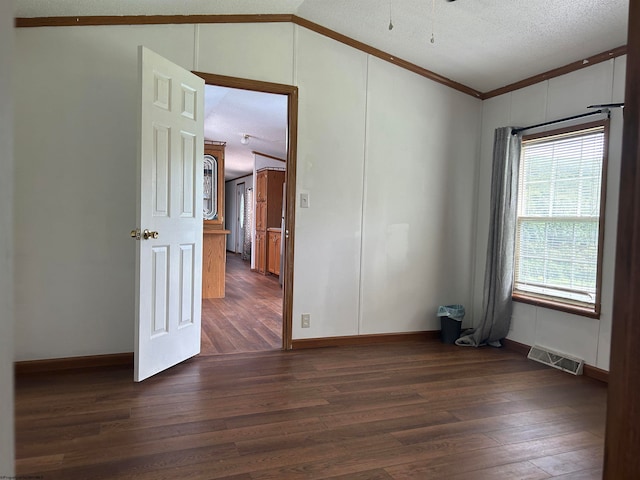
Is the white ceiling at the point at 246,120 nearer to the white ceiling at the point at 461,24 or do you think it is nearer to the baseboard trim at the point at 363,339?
the white ceiling at the point at 461,24

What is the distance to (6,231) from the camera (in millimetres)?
467

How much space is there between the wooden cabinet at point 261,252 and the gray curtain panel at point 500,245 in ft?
16.1

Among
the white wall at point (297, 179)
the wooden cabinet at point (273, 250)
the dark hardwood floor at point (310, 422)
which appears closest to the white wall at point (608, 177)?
the white wall at point (297, 179)

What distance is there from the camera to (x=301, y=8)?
3285 millimetres

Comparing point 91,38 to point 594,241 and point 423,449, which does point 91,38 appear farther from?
point 594,241

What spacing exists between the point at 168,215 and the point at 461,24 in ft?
8.16

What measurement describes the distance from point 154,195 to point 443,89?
285cm

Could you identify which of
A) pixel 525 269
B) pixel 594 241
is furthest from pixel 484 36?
pixel 525 269

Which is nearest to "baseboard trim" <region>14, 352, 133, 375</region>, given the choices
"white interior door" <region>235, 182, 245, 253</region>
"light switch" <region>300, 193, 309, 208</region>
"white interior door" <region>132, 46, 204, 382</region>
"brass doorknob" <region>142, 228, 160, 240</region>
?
"white interior door" <region>132, 46, 204, 382</region>

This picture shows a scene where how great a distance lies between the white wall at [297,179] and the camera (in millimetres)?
2879

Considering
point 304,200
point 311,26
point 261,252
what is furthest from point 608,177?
point 261,252

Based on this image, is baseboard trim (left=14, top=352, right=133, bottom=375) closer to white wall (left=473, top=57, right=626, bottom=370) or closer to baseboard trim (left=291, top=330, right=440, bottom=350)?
baseboard trim (left=291, top=330, right=440, bottom=350)

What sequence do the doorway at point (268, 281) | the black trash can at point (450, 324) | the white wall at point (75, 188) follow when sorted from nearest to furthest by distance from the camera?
the white wall at point (75, 188), the doorway at point (268, 281), the black trash can at point (450, 324)

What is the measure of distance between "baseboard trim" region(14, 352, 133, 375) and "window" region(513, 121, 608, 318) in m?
3.30
